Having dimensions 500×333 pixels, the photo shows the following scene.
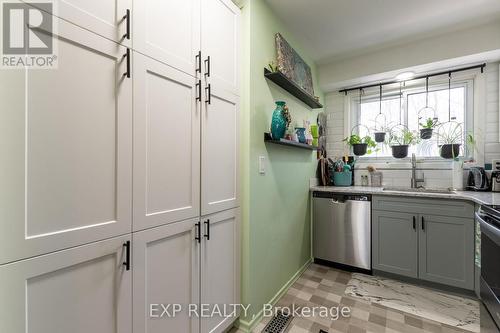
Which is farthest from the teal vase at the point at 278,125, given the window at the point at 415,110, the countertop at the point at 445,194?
the window at the point at 415,110

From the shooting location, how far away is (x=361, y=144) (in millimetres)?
3018

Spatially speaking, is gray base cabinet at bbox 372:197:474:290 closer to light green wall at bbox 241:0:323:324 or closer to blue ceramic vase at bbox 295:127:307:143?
light green wall at bbox 241:0:323:324

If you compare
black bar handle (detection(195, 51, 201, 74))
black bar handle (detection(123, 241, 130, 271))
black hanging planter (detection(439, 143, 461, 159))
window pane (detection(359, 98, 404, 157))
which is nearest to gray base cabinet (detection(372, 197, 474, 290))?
black hanging planter (detection(439, 143, 461, 159))

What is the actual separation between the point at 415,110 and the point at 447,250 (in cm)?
169

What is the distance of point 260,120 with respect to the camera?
1842 millimetres

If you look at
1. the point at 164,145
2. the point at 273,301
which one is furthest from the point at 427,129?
the point at 164,145

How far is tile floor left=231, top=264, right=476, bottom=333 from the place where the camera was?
5.59 feet

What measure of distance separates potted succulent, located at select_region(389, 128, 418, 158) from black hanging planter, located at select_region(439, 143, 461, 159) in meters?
0.31

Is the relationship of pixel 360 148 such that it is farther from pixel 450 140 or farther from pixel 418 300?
pixel 418 300

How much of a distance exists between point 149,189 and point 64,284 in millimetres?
455

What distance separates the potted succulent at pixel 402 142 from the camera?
2.83 metres

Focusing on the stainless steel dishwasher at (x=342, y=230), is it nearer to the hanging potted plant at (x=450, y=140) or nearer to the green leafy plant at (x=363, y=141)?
the green leafy plant at (x=363, y=141)

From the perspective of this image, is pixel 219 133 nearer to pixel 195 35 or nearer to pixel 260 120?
pixel 260 120

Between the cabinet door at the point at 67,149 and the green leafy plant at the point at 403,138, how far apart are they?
122 inches
